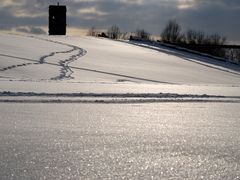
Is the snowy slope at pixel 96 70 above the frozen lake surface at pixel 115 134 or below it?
below

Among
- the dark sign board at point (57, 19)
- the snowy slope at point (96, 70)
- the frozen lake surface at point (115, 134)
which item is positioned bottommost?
the snowy slope at point (96, 70)

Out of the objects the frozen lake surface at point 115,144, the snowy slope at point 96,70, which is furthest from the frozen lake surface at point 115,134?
the snowy slope at point 96,70

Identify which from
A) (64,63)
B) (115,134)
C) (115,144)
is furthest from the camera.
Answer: (64,63)

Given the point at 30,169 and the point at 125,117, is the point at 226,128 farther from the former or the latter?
the point at 30,169

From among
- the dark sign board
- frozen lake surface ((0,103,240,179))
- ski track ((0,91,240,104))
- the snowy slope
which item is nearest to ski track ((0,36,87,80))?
the snowy slope

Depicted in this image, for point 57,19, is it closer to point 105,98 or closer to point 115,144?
point 105,98

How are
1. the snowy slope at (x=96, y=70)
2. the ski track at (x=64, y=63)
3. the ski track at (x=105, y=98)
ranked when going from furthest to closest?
1. the ski track at (x=64, y=63)
2. the snowy slope at (x=96, y=70)
3. the ski track at (x=105, y=98)

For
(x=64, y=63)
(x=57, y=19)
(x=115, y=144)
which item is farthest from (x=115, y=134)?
(x=57, y=19)

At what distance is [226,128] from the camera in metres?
4.91

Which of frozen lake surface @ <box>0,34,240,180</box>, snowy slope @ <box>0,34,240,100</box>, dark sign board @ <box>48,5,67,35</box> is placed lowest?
snowy slope @ <box>0,34,240,100</box>

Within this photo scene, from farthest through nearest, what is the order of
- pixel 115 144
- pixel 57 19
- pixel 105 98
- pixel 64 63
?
pixel 57 19 < pixel 64 63 < pixel 105 98 < pixel 115 144

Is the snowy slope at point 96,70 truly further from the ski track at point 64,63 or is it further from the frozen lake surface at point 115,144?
the frozen lake surface at point 115,144

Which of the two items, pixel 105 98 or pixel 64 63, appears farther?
pixel 64 63

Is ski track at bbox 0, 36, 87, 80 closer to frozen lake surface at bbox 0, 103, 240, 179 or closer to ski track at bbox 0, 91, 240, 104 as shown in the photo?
ski track at bbox 0, 91, 240, 104
